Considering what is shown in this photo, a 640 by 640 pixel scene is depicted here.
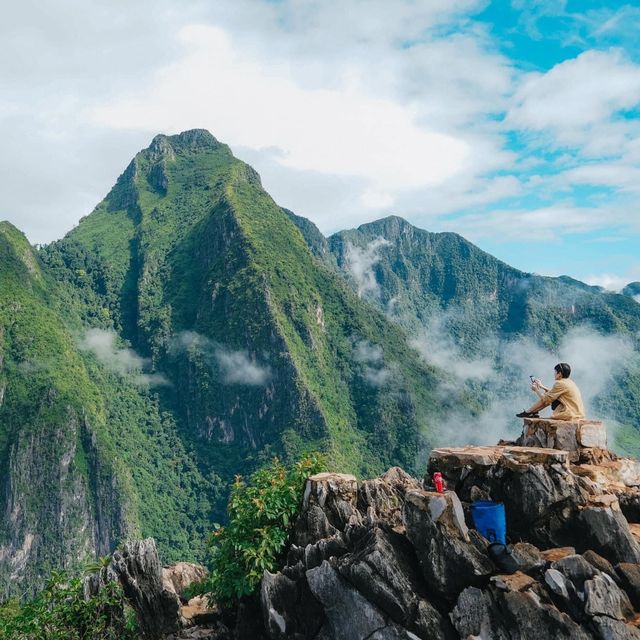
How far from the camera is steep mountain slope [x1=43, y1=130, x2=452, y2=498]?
11569 cm

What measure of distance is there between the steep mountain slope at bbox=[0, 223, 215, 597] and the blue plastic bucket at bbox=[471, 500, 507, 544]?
93850 mm

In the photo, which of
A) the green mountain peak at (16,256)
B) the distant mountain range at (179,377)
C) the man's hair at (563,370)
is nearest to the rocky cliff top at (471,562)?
the man's hair at (563,370)

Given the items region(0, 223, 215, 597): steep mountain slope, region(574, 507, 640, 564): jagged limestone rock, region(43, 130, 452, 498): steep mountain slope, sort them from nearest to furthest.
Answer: region(574, 507, 640, 564): jagged limestone rock, region(0, 223, 215, 597): steep mountain slope, region(43, 130, 452, 498): steep mountain slope

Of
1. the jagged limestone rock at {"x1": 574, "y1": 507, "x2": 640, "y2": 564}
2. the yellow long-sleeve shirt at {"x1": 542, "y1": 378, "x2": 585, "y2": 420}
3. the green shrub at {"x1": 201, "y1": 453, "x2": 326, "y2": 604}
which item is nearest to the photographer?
the jagged limestone rock at {"x1": 574, "y1": 507, "x2": 640, "y2": 564}

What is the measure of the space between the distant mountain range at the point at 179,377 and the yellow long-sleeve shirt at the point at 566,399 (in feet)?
292

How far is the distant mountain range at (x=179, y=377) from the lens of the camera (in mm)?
97000

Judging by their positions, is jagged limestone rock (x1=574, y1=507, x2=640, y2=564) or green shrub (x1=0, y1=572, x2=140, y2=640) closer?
jagged limestone rock (x1=574, y1=507, x2=640, y2=564)

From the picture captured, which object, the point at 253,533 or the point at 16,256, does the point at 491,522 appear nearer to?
the point at 253,533

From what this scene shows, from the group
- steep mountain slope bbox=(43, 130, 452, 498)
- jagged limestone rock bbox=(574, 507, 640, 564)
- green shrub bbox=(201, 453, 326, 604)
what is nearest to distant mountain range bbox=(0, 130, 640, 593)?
steep mountain slope bbox=(43, 130, 452, 498)

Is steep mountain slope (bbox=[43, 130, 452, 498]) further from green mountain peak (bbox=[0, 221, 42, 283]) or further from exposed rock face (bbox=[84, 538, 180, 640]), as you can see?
exposed rock face (bbox=[84, 538, 180, 640])

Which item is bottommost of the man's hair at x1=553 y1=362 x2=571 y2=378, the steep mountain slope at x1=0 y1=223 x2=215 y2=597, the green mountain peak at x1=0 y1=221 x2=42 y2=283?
the steep mountain slope at x1=0 y1=223 x2=215 y2=597

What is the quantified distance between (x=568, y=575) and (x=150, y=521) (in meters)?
106

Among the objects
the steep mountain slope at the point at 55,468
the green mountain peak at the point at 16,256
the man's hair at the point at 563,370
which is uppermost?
the green mountain peak at the point at 16,256

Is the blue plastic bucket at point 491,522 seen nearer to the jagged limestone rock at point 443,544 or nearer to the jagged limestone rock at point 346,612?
the jagged limestone rock at point 443,544
